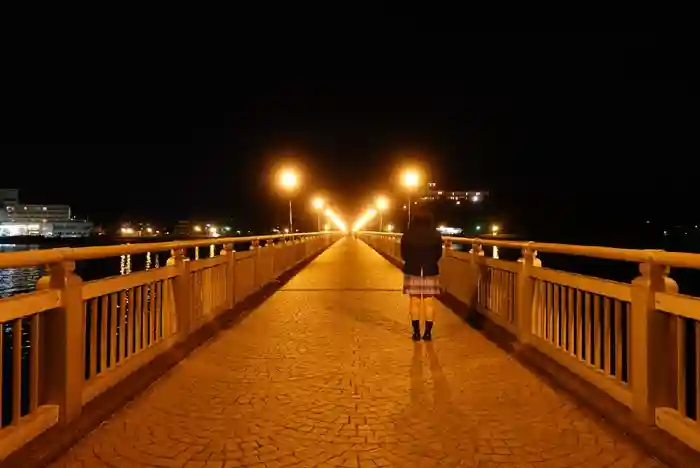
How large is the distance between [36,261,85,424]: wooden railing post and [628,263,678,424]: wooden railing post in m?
4.31

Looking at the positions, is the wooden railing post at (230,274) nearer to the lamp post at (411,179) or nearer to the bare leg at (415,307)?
the bare leg at (415,307)

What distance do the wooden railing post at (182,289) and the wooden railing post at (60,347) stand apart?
11.5 feet

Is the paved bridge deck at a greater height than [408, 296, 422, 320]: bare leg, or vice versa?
[408, 296, 422, 320]: bare leg

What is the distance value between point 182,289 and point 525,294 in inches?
171

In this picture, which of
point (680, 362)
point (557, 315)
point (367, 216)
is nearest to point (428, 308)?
point (557, 315)

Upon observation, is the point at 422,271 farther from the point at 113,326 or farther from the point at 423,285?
the point at 113,326

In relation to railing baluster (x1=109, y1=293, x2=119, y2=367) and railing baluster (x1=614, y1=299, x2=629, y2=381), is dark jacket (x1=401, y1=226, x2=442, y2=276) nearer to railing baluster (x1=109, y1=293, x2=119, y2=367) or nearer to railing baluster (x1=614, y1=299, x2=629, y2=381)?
railing baluster (x1=614, y1=299, x2=629, y2=381)

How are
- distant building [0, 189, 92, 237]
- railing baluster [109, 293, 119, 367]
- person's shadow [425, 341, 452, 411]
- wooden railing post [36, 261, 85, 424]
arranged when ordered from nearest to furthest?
Result: wooden railing post [36, 261, 85, 424]
person's shadow [425, 341, 452, 411]
railing baluster [109, 293, 119, 367]
distant building [0, 189, 92, 237]

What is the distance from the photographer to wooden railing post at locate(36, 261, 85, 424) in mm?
5203

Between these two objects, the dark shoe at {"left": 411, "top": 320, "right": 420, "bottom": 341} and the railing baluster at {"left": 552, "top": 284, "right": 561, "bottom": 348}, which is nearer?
the railing baluster at {"left": 552, "top": 284, "right": 561, "bottom": 348}

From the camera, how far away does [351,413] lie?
602 cm

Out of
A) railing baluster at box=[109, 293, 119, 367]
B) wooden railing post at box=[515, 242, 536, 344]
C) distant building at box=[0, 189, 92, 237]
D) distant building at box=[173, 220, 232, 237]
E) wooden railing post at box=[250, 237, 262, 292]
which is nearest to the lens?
railing baluster at box=[109, 293, 119, 367]

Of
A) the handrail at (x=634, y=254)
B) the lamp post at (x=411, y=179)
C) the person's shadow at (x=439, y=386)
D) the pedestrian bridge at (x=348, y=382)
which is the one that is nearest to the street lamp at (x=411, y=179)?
the lamp post at (x=411, y=179)

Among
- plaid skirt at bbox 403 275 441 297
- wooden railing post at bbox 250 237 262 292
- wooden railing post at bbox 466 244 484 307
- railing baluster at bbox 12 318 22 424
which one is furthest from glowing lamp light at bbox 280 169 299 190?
railing baluster at bbox 12 318 22 424
